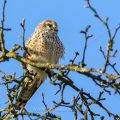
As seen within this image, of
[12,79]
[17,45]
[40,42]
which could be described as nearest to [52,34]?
[40,42]

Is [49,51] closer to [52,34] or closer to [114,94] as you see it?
[52,34]

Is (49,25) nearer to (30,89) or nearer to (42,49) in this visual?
(42,49)

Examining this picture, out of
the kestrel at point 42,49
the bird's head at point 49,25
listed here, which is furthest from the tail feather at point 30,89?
the bird's head at point 49,25

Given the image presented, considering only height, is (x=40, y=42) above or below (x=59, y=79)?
above

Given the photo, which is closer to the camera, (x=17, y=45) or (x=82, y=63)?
(x=82, y=63)

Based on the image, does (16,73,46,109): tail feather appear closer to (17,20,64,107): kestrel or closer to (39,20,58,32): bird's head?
(17,20,64,107): kestrel

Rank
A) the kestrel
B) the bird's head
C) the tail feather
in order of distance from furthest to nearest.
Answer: the bird's head < the kestrel < the tail feather

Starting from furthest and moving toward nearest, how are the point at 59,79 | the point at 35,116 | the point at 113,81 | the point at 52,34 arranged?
1. the point at 52,34
2. the point at 59,79
3. the point at 35,116
4. the point at 113,81

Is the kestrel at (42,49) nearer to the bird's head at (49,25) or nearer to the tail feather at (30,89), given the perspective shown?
the tail feather at (30,89)

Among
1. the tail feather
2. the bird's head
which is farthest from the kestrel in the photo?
the bird's head

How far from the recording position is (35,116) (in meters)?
4.17

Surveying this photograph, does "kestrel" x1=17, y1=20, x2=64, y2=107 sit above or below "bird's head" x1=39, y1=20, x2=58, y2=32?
below

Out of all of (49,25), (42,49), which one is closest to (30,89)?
(42,49)

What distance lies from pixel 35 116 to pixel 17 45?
2.34ft
